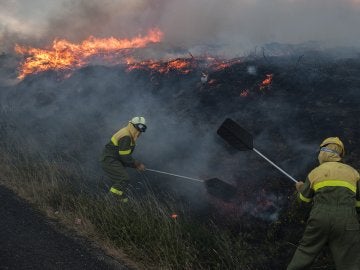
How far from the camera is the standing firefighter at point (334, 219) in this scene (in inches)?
169

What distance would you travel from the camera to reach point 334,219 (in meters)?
4.29

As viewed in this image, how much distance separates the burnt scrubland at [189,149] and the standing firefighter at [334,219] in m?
1.02

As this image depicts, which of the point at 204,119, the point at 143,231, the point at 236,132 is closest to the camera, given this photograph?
the point at 143,231

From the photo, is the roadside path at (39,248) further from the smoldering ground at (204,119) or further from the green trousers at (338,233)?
the green trousers at (338,233)

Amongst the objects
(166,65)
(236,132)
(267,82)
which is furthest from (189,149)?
(166,65)

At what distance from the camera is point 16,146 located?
11.0 meters

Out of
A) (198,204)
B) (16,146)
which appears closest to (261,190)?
(198,204)

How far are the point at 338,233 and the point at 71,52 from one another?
16.0 m

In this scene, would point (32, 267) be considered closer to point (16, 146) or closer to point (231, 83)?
point (16, 146)

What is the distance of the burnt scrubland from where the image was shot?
6.03 meters

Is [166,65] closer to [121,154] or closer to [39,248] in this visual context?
[121,154]

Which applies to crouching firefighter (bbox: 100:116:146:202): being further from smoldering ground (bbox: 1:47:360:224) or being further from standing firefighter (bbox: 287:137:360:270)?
standing firefighter (bbox: 287:137:360:270)

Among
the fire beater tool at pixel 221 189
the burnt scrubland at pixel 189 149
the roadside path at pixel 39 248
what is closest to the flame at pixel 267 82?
the burnt scrubland at pixel 189 149

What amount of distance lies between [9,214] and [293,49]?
11201 millimetres
